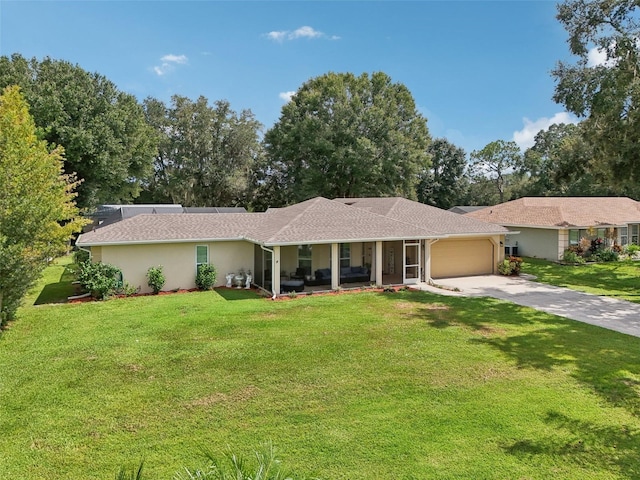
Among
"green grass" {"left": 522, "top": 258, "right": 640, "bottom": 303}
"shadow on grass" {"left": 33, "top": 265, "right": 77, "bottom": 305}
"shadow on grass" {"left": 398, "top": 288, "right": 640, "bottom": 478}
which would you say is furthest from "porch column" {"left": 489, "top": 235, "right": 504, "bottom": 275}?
"shadow on grass" {"left": 33, "top": 265, "right": 77, "bottom": 305}

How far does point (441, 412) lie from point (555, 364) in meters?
4.15

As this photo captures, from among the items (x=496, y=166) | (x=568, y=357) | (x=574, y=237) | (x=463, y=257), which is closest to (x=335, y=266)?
(x=463, y=257)

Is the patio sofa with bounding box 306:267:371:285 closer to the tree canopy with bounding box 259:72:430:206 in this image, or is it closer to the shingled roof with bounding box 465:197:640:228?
the shingled roof with bounding box 465:197:640:228

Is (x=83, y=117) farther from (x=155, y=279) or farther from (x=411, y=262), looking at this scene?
(x=411, y=262)

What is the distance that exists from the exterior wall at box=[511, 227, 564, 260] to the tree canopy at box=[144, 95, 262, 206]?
27.8 metres

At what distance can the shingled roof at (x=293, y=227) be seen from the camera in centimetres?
1732

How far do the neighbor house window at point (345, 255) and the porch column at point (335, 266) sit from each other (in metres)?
2.15

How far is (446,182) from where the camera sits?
5350 cm

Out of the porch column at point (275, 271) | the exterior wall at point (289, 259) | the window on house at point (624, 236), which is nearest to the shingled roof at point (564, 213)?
the window on house at point (624, 236)

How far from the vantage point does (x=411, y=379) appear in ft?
28.7

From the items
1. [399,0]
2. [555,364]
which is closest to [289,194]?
[399,0]

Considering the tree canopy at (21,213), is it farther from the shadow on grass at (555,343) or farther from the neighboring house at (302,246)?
the shadow on grass at (555,343)

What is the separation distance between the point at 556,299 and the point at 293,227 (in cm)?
1120

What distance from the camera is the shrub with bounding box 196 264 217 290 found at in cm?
1816
